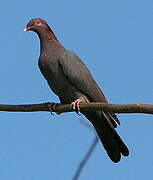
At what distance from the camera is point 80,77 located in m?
5.84

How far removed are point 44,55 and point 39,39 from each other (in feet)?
1.80

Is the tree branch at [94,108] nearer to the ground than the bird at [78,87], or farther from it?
nearer to the ground

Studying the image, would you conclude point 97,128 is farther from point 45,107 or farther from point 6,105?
point 6,105

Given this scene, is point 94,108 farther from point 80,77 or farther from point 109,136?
point 80,77

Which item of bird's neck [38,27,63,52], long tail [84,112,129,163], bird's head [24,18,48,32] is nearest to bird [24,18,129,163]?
long tail [84,112,129,163]

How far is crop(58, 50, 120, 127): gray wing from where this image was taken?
5742 mm

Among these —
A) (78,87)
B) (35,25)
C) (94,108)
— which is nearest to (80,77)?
(78,87)

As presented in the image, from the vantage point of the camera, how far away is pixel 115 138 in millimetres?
5559

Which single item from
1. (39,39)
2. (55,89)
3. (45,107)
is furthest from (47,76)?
(45,107)

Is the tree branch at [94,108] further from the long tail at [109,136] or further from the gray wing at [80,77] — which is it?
the long tail at [109,136]

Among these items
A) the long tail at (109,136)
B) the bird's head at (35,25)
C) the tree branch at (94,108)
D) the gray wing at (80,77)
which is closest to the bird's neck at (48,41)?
the bird's head at (35,25)

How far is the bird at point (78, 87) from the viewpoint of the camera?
18.3 feet

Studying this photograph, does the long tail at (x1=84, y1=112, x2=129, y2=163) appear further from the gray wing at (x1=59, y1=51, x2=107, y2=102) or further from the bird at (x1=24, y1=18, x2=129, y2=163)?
the gray wing at (x1=59, y1=51, x2=107, y2=102)

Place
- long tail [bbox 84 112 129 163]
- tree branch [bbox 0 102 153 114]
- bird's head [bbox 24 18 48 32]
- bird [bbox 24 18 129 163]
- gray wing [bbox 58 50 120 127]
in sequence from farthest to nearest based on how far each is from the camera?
bird's head [bbox 24 18 48 32] → gray wing [bbox 58 50 120 127] → bird [bbox 24 18 129 163] → long tail [bbox 84 112 129 163] → tree branch [bbox 0 102 153 114]
